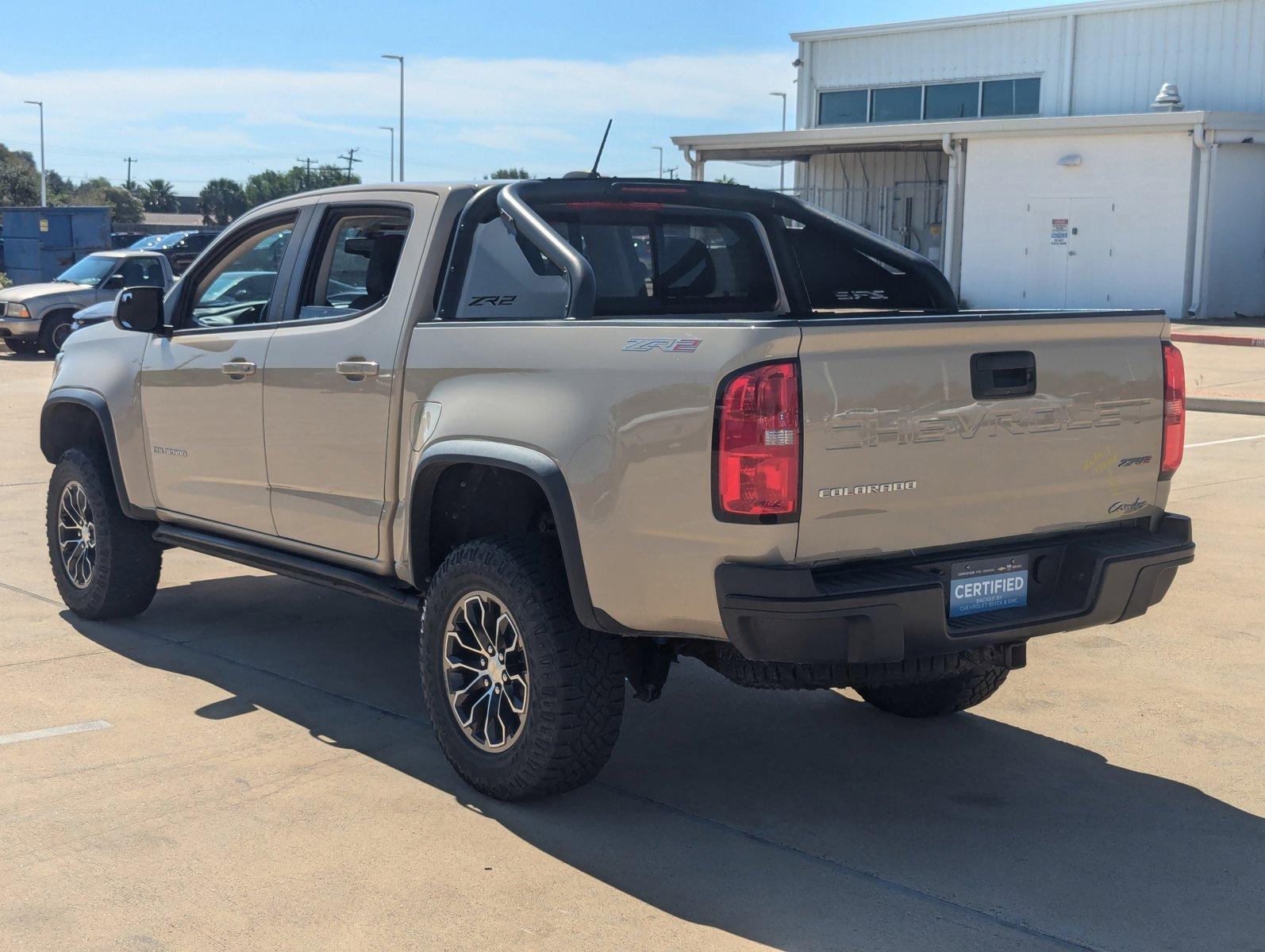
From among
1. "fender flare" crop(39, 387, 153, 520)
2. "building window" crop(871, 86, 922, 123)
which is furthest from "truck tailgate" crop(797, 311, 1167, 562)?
"building window" crop(871, 86, 922, 123)

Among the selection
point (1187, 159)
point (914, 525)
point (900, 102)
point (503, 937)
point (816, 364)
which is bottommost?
point (503, 937)

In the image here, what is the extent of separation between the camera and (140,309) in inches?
242

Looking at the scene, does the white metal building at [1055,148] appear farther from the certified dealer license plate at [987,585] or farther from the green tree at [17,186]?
the green tree at [17,186]

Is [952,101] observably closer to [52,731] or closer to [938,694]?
[938,694]

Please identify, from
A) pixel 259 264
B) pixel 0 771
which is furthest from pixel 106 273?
pixel 0 771

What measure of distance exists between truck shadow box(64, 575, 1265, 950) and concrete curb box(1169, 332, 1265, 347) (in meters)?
19.2

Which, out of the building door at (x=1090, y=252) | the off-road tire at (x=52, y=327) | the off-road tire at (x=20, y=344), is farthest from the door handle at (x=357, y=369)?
the building door at (x=1090, y=252)

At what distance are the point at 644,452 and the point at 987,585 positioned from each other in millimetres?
1110

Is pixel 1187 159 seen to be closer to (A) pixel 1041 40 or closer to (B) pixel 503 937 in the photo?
(A) pixel 1041 40

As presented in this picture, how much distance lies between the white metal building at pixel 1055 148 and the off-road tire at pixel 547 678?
24986 mm

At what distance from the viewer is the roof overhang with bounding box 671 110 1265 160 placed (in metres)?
28.0

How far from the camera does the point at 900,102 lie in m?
39.6

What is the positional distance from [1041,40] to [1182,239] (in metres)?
10.3

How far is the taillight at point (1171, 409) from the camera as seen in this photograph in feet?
15.2
